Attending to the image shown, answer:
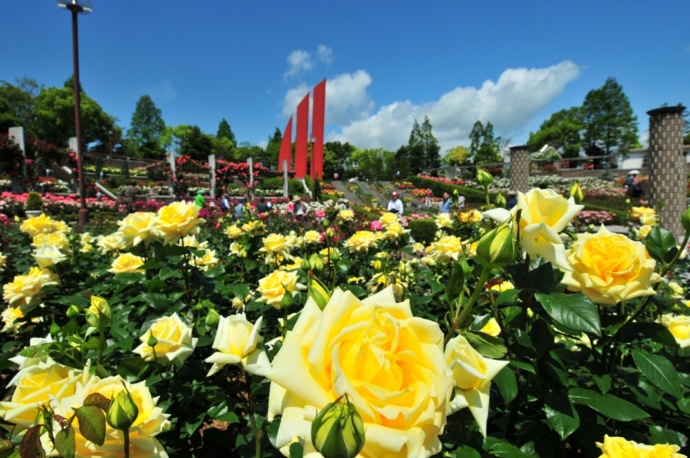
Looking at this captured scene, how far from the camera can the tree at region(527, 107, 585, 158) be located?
43594mm

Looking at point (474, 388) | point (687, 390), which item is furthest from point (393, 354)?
point (687, 390)

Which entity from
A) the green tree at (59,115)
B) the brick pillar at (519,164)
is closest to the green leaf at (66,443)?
the brick pillar at (519,164)

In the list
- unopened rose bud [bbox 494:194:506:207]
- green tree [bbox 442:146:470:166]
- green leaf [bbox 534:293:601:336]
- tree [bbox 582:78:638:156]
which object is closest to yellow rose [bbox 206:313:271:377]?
green leaf [bbox 534:293:601:336]

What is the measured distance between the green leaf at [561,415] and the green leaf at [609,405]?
0.03m

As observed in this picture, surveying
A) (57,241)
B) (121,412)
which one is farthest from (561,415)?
(57,241)

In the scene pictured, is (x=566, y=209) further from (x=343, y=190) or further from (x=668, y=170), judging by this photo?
(x=343, y=190)

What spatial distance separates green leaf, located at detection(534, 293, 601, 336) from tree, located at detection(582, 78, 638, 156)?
47.5m

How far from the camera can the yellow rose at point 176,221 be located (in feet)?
4.26

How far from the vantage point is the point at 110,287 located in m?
1.78

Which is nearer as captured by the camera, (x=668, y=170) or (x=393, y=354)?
(x=393, y=354)

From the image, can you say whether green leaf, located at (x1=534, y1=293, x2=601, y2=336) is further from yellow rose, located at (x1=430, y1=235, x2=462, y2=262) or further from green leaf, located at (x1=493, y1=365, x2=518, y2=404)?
yellow rose, located at (x1=430, y1=235, x2=462, y2=262)

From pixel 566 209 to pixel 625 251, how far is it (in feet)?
0.69

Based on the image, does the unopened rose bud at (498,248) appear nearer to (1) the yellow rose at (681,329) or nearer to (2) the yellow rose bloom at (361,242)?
(1) the yellow rose at (681,329)

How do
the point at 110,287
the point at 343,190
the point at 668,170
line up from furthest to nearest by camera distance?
the point at 343,190 < the point at 668,170 < the point at 110,287
